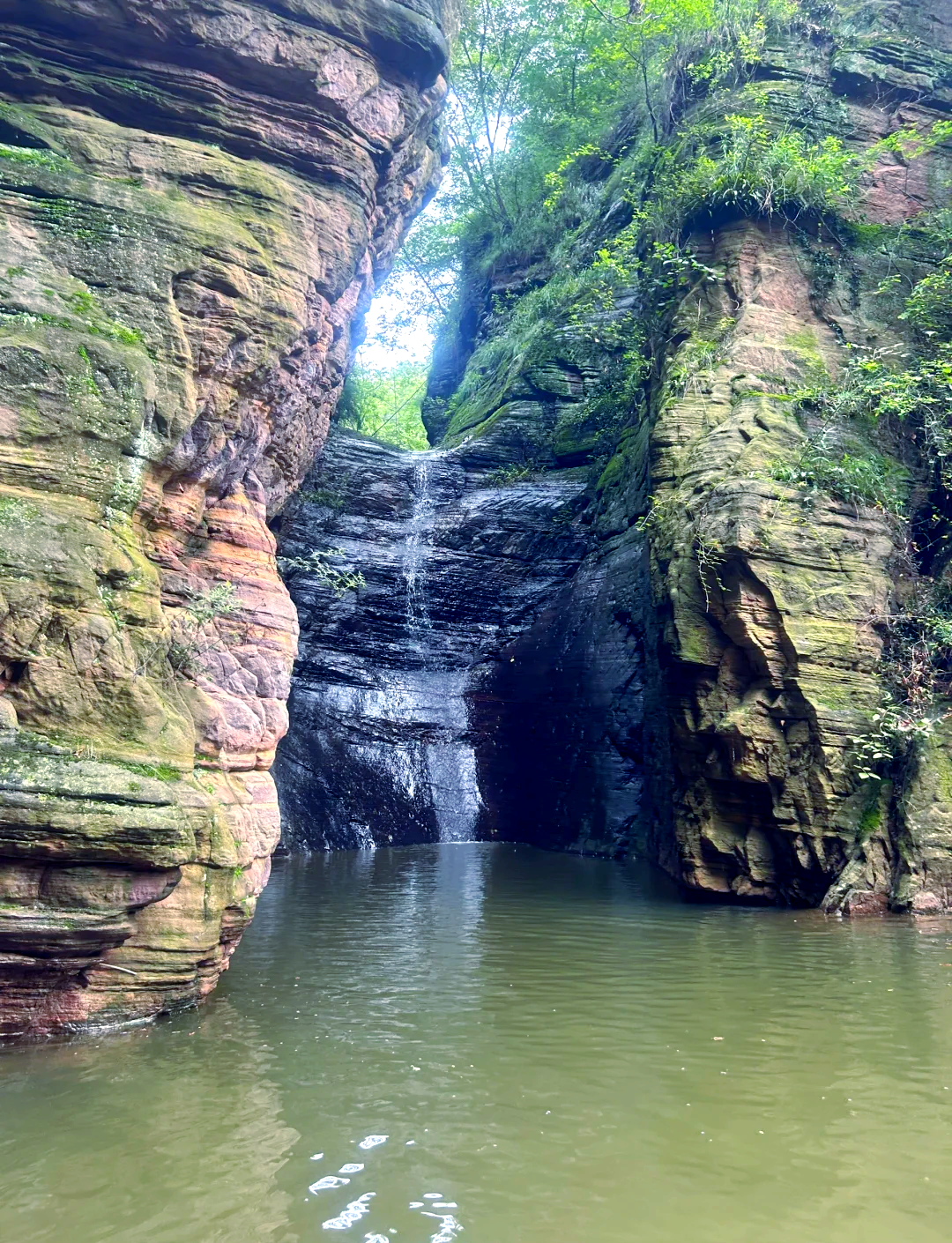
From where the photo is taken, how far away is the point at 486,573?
2033cm

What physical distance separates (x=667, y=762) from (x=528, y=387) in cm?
1040

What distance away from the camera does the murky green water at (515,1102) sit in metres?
4.00

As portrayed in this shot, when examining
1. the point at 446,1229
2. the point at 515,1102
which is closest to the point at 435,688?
the point at 515,1102

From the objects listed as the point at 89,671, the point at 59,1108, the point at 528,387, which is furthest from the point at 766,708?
the point at 528,387

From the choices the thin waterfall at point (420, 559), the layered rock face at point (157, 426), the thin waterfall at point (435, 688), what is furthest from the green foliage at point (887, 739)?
the thin waterfall at point (420, 559)

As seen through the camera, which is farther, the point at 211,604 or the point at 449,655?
the point at 449,655

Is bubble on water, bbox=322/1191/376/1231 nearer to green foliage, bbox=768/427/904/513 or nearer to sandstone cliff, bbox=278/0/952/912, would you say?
sandstone cliff, bbox=278/0/952/912

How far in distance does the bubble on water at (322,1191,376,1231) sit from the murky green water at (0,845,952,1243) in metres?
0.01

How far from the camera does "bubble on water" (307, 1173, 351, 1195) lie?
4.23 m

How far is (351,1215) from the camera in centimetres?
401

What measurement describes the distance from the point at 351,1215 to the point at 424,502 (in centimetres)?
1716

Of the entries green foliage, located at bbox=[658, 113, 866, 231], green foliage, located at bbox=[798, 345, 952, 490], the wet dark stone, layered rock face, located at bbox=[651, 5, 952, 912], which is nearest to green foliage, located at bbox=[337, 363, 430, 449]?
the wet dark stone

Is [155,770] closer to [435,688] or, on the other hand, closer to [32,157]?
[32,157]

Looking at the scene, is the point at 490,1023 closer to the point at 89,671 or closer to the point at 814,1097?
the point at 814,1097
